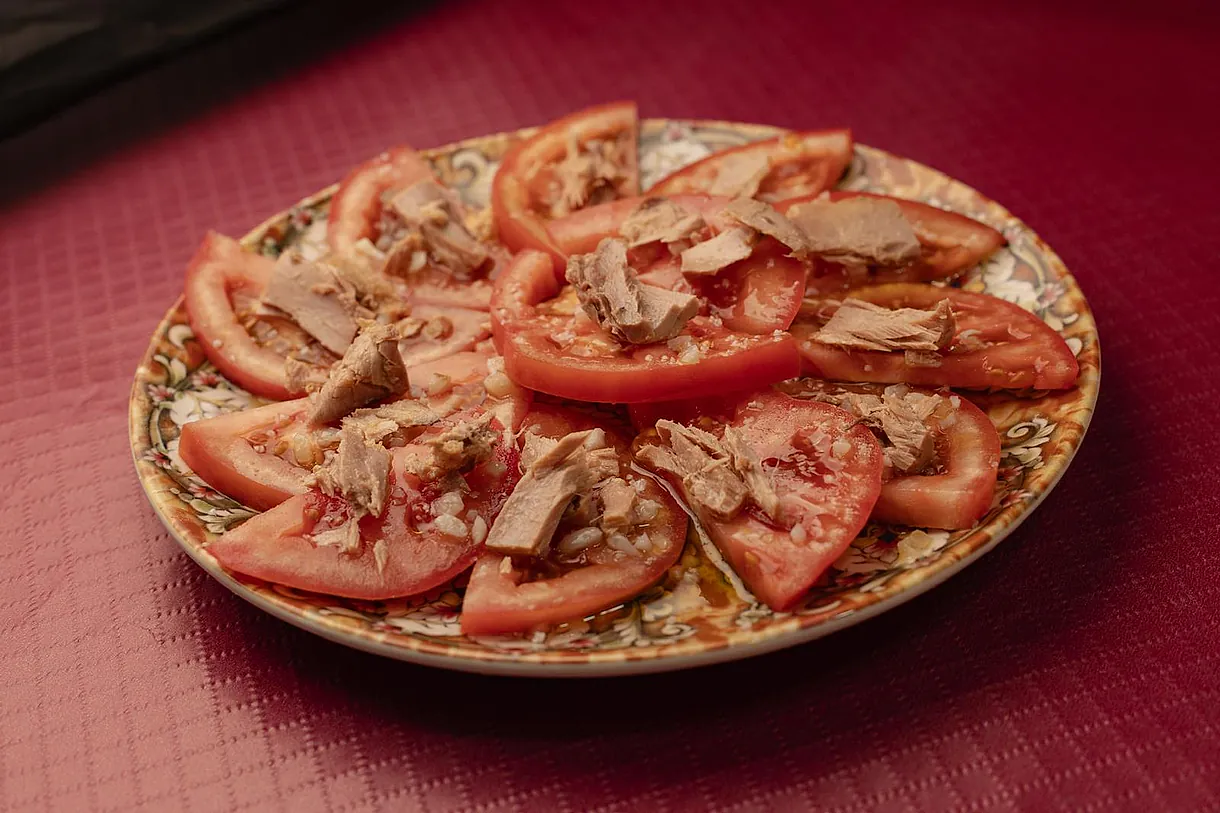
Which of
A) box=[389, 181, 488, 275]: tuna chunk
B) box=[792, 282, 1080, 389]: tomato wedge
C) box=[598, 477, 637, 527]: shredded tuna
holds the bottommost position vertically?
box=[598, 477, 637, 527]: shredded tuna

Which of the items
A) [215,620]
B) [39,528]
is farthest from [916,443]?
[39,528]

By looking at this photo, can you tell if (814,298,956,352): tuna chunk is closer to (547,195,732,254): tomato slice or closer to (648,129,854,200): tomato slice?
(547,195,732,254): tomato slice

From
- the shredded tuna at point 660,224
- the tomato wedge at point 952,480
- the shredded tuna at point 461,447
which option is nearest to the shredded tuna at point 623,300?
the shredded tuna at point 660,224

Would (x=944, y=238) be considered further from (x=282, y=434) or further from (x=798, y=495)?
(x=282, y=434)

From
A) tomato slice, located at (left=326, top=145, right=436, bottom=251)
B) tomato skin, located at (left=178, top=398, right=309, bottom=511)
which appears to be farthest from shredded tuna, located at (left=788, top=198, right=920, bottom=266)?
tomato skin, located at (left=178, top=398, right=309, bottom=511)

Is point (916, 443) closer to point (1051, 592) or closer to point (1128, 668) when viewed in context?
point (1051, 592)

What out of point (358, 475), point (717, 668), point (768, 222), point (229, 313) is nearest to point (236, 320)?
point (229, 313)
